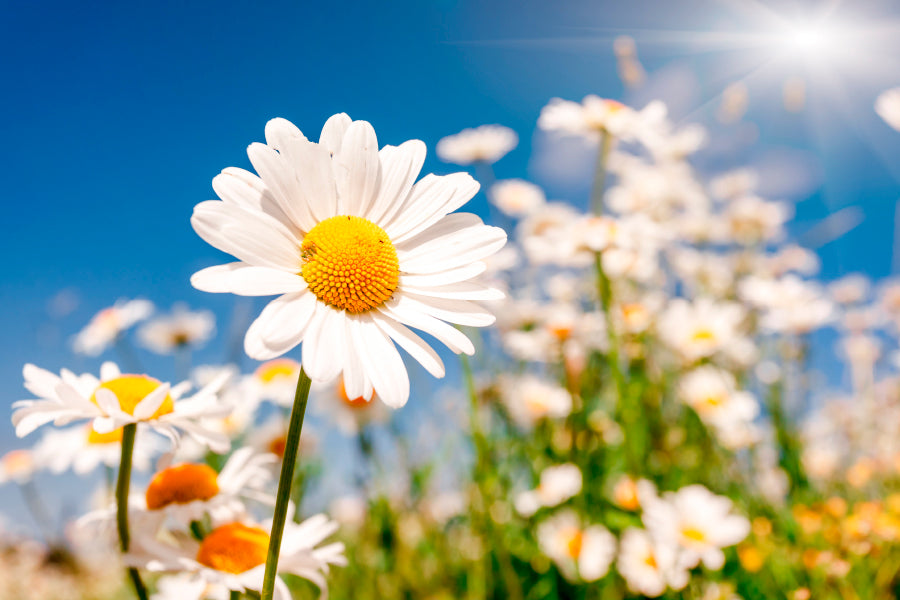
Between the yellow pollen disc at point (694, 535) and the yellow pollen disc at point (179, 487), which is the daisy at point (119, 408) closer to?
the yellow pollen disc at point (179, 487)

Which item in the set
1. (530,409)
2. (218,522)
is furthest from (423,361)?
(530,409)

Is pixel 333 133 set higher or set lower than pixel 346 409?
lower

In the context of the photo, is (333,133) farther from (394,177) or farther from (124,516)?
(124,516)

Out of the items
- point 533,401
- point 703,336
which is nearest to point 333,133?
point 703,336

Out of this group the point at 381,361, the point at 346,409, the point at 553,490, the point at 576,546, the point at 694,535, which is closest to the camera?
the point at 381,361

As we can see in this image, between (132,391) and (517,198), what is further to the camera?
(517,198)

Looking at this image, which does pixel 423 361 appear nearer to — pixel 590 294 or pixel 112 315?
pixel 112 315

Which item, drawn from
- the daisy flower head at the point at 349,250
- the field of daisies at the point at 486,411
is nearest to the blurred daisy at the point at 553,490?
the field of daisies at the point at 486,411
